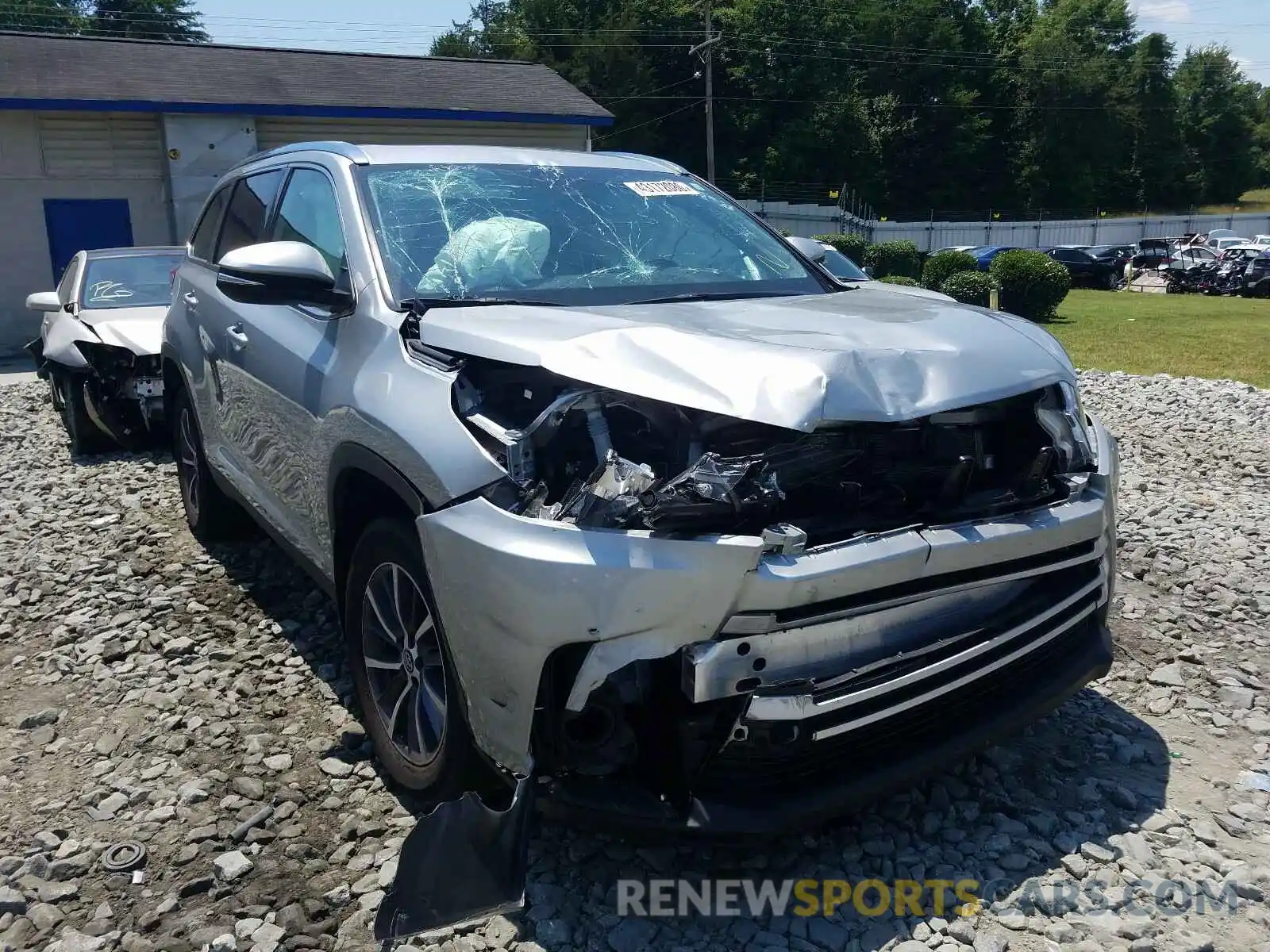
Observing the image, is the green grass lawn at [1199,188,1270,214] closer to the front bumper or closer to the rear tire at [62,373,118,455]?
the rear tire at [62,373,118,455]

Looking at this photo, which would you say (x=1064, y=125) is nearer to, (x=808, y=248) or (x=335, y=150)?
(x=808, y=248)

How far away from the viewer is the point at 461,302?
10.5 feet

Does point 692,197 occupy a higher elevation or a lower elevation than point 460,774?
higher

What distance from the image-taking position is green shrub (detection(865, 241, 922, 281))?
94.1ft

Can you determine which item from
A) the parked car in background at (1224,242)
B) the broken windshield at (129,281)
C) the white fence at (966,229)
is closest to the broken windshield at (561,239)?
the broken windshield at (129,281)

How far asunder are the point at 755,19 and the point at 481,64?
5115cm

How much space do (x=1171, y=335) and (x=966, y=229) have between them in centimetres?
3508

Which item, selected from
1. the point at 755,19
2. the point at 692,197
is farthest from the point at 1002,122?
the point at 692,197

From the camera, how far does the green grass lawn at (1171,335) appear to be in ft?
42.1

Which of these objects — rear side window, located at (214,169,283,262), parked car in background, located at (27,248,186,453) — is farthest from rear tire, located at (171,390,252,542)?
parked car in background, located at (27,248,186,453)

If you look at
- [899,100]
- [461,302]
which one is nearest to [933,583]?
[461,302]

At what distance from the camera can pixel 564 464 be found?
266cm

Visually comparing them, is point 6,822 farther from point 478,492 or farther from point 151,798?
point 478,492

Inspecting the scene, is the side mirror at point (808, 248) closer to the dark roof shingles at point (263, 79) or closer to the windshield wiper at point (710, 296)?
the windshield wiper at point (710, 296)
